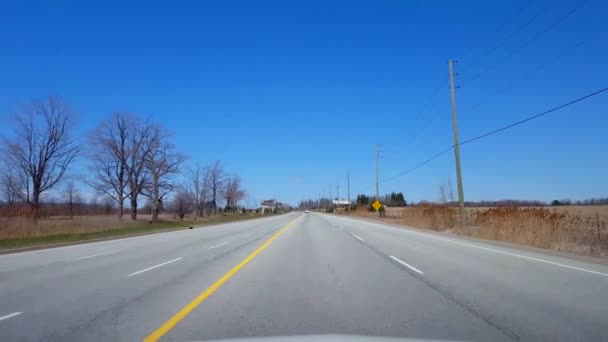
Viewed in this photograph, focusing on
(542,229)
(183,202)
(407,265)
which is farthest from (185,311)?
(183,202)

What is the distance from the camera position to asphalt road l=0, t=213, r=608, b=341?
566cm

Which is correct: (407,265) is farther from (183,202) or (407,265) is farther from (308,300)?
(183,202)

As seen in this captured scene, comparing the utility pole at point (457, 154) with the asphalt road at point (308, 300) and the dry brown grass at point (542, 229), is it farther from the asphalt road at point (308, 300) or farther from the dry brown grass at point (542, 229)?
the asphalt road at point (308, 300)

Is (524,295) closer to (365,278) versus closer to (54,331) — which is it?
(365,278)

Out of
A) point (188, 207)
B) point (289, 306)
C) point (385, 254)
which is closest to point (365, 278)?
point (289, 306)

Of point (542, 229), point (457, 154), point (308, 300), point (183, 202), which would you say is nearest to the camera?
point (308, 300)

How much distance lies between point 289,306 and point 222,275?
3908mm

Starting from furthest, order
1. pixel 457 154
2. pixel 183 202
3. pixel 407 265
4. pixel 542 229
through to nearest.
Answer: pixel 183 202, pixel 457 154, pixel 542 229, pixel 407 265

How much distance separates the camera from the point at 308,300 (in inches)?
296

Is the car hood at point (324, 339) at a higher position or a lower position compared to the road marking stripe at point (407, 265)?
higher

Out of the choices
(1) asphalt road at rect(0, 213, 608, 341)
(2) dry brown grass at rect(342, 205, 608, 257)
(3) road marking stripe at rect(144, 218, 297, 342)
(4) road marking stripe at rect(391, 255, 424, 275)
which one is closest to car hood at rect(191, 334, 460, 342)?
(1) asphalt road at rect(0, 213, 608, 341)

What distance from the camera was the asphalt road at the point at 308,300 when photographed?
5657mm

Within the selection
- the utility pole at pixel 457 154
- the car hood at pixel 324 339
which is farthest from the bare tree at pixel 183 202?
the car hood at pixel 324 339

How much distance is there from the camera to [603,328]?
224 inches
